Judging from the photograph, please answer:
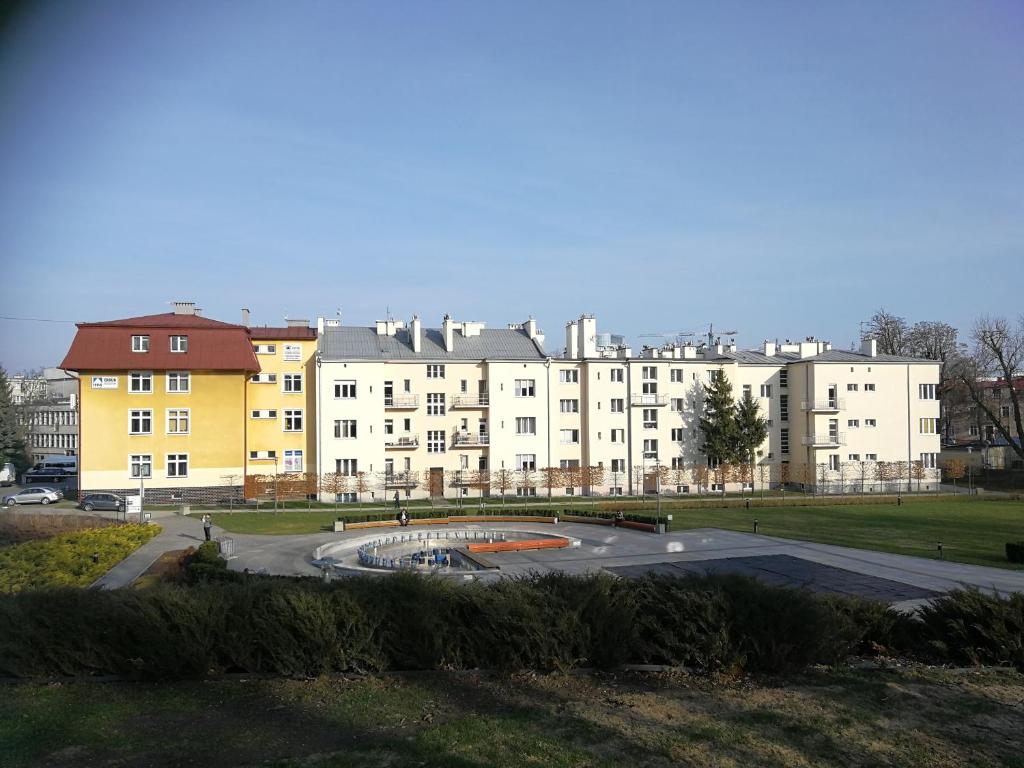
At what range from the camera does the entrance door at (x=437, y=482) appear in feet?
173

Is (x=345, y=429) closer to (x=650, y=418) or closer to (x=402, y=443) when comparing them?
(x=402, y=443)

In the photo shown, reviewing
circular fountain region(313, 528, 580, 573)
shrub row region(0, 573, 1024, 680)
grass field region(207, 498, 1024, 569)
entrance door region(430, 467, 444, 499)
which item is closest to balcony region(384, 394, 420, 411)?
entrance door region(430, 467, 444, 499)

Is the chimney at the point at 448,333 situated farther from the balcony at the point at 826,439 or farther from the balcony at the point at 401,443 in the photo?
the balcony at the point at 826,439

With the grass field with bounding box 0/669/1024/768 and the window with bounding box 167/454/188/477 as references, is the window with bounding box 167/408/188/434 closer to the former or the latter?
the window with bounding box 167/454/188/477

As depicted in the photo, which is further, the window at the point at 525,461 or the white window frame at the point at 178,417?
the window at the point at 525,461

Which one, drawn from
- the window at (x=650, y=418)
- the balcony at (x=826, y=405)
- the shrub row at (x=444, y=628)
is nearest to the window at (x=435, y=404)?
the window at (x=650, y=418)

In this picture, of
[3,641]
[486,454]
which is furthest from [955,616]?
[486,454]

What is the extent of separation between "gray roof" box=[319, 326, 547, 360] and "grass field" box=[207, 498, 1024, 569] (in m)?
13.4

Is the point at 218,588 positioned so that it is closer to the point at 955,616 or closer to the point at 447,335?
the point at 955,616

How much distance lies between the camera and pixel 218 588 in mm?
10766

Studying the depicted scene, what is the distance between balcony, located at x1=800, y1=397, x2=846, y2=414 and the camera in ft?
192

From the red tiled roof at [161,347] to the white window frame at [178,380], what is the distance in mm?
653

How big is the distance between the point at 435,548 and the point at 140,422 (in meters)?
Result: 26.3

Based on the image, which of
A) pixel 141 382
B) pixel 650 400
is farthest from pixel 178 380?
pixel 650 400
